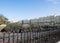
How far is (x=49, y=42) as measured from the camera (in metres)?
7.78

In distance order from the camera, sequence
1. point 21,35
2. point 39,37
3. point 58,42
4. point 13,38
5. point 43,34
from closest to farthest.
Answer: point 13,38 → point 21,35 → point 39,37 → point 43,34 → point 58,42

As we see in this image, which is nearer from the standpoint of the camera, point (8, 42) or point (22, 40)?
point (8, 42)

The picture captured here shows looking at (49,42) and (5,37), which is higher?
(5,37)

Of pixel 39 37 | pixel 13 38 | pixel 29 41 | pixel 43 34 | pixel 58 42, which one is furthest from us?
pixel 58 42

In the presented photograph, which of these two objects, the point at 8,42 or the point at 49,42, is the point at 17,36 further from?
the point at 49,42

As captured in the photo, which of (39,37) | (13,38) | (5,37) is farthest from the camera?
(39,37)

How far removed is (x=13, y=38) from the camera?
4602mm

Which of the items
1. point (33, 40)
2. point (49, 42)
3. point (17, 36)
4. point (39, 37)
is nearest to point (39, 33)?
point (39, 37)

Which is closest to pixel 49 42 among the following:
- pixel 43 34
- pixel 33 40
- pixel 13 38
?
pixel 43 34

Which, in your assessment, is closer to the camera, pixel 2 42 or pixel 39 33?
pixel 2 42

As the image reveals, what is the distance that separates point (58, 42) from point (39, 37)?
2.67 meters

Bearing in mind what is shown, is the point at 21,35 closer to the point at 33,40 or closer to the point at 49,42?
the point at 33,40

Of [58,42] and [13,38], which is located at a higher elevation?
[13,38]

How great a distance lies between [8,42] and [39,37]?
237cm
